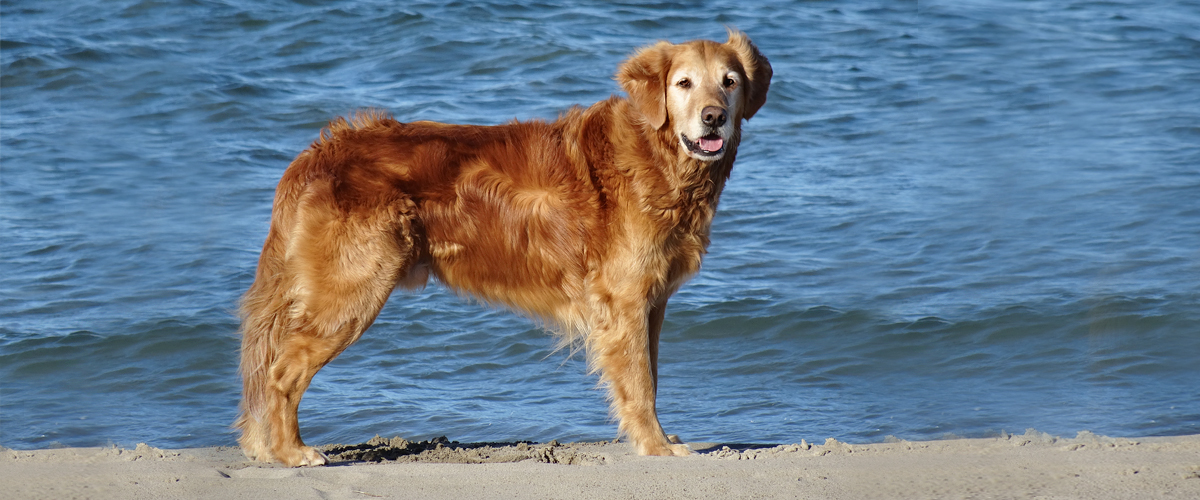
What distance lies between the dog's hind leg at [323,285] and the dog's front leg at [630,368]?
3.18 ft

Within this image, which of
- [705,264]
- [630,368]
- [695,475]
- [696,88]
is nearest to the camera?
[695,475]

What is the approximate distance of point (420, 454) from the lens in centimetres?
479

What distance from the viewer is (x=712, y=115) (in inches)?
177

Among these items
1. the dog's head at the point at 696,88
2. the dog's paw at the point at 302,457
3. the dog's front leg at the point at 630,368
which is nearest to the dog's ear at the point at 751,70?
the dog's head at the point at 696,88

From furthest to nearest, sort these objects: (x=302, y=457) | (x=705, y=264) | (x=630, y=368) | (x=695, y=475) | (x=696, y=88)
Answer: (x=705, y=264)
(x=630, y=368)
(x=696, y=88)
(x=302, y=457)
(x=695, y=475)

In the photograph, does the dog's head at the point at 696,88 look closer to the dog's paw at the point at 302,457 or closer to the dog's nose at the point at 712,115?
the dog's nose at the point at 712,115

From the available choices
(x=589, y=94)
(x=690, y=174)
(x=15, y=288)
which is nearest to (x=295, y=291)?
(x=690, y=174)

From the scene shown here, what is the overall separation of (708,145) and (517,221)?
95 centimetres

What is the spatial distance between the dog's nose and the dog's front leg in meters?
0.89

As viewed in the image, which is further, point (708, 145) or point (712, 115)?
point (708, 145)

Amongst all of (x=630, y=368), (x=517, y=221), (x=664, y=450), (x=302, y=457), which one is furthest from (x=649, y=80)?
(x=302, y=457)

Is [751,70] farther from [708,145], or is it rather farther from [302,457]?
[302,457]

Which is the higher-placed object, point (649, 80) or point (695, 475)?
point (649, 80)

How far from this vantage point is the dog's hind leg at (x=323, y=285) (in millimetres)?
4473
